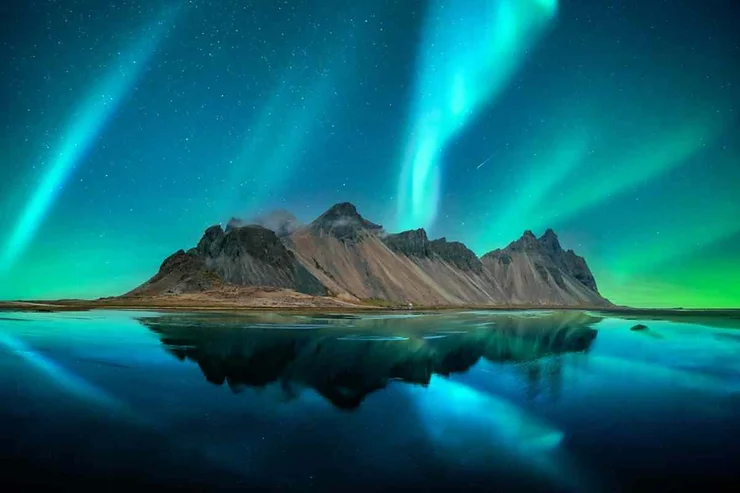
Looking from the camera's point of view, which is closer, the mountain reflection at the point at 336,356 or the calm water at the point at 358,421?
the calm water at the point at 358,421

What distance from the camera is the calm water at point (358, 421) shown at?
44.7ft

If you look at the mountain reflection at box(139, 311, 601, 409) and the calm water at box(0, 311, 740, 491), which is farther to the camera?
the mountain reflection at box(139, 311, 601, 409)

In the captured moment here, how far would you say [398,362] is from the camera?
35.3m

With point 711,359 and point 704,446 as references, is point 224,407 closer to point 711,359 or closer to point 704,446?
point 704,446

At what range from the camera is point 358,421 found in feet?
62.7

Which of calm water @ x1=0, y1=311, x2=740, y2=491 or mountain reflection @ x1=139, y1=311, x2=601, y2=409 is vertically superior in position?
mountain reflection @ x1=139, y1=311, x2=601, y2=409

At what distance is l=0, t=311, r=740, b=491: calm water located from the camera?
44.7 feet

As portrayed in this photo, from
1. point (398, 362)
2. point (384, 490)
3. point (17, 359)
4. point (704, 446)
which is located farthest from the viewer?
point (398, 362)

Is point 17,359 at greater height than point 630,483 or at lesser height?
greater

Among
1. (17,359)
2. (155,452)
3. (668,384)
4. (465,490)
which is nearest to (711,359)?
(668,384)

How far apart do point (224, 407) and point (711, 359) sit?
44.3 meters

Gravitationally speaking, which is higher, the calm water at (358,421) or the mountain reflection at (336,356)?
the mountain reflection at (336,356)

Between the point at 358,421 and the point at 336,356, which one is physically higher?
the point at 336,356

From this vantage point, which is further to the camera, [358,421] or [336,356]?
[336,356]
